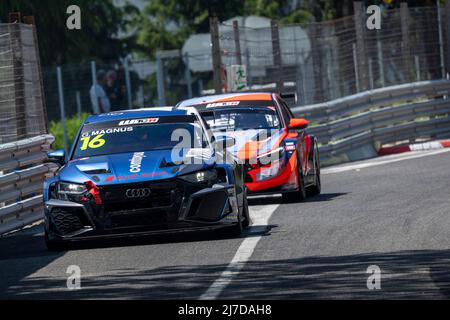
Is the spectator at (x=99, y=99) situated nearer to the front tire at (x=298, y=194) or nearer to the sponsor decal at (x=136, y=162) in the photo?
the front tire at (x=298, y=194)

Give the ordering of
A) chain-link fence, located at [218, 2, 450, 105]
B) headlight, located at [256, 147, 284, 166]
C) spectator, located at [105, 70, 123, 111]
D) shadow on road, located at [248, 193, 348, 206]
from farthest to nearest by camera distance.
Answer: spectator, located at [105, 70, 123, 111], chain-link fence, located at [218, 2, 450, 105], shadow on road, located at [248, 193, 348, 206], headlight, located at [256, 147, 284, 166]

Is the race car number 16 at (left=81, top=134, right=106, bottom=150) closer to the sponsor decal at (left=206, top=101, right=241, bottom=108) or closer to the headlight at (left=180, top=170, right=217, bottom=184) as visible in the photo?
the headlight at (left=180, top=170, right=217, bottom=184)

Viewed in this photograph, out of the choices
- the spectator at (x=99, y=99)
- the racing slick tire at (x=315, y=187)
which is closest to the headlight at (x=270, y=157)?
the racing slick tire at (x=315, y=187)

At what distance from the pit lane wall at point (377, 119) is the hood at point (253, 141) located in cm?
665

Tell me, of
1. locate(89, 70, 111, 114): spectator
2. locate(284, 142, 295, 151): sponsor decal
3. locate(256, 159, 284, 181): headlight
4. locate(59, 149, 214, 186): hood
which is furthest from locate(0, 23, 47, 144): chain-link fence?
locate(89, 70, 111, 114): spectator

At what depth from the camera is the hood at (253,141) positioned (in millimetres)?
15828

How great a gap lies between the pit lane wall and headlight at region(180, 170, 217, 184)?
10.4 meters

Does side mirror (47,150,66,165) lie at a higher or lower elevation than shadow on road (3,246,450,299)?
higher

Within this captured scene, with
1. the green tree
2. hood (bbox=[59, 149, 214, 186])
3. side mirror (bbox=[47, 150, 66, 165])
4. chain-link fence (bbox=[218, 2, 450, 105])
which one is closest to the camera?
hood (bbox=[59, 149, 214, 186])

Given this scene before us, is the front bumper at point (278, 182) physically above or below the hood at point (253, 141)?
below

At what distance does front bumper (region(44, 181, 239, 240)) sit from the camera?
12250 mm

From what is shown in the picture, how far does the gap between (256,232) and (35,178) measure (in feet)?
14.6
